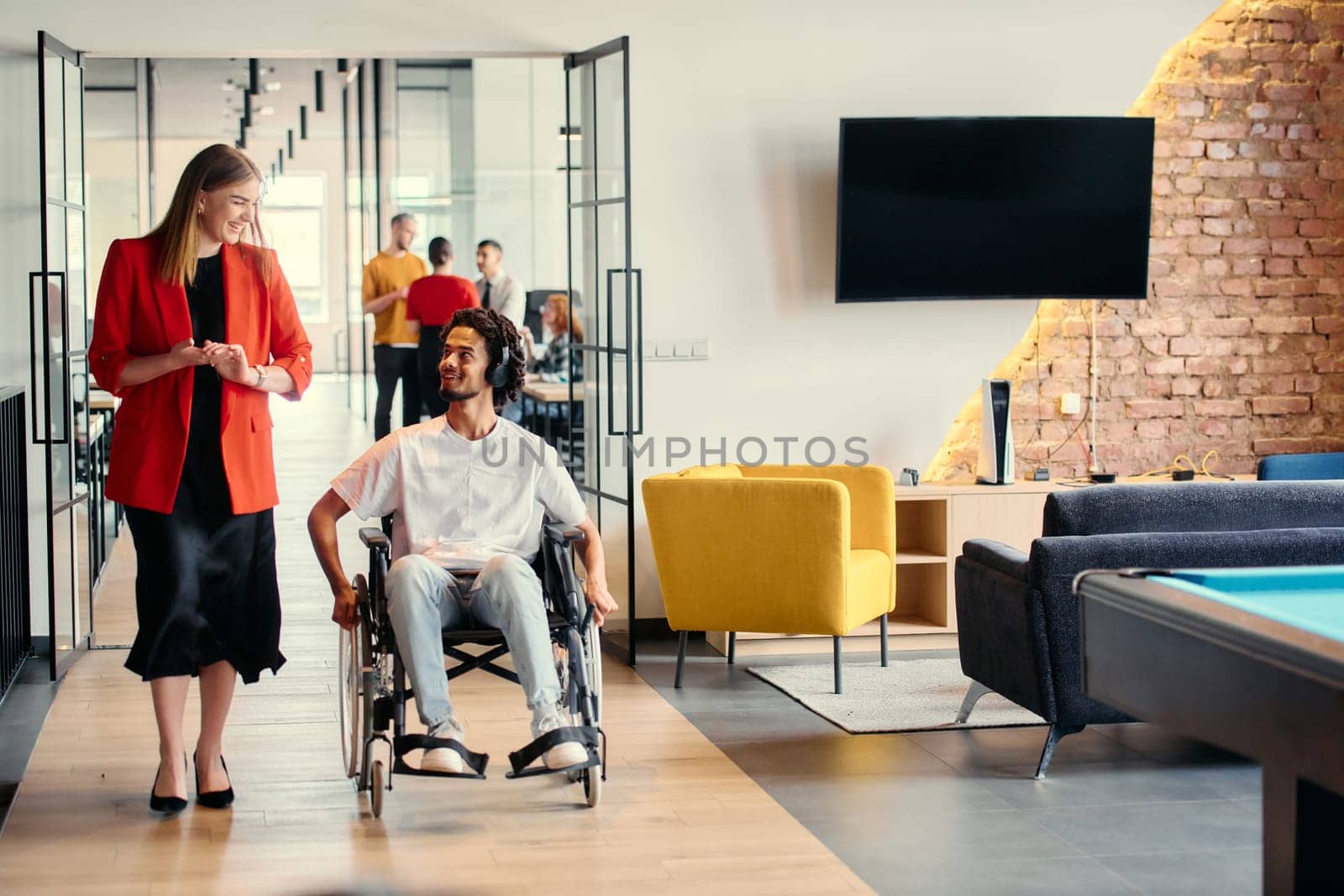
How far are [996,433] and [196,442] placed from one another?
326 cm

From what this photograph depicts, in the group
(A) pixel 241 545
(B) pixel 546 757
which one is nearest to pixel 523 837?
(B) pixel 546 757

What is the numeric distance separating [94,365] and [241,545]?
0.54 meters

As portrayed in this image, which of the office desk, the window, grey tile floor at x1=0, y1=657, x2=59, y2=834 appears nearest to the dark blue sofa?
grey tile floor at x1=0, y1=657, x2=59, y2=834

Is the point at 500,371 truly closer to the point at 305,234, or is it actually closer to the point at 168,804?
the point at 168,804

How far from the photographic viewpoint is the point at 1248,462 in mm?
Result: 6523

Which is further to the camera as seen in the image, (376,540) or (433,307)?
(433,307)

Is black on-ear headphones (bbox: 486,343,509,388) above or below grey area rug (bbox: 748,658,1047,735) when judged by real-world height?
above

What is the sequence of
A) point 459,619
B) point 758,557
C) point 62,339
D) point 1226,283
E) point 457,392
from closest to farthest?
1. point 459,619
2. point 457,392
3. point 758,557
4. point 62,339
5. point 1226,283

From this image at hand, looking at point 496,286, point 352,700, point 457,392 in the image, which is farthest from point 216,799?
point 496,286

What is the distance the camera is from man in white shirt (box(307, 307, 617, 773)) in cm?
371

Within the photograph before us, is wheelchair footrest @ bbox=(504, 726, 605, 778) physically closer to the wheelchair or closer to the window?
the wheelchair

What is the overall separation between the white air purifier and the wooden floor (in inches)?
69.5

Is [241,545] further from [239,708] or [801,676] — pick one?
[801,676]

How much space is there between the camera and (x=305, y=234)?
20312 millimetres
